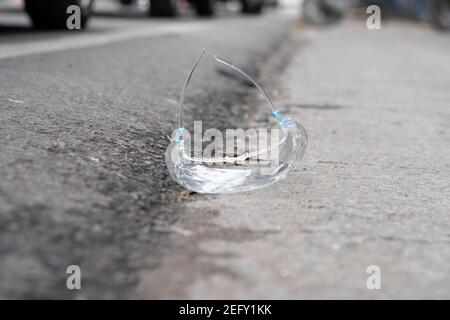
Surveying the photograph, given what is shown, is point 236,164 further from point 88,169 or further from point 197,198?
point 88,169

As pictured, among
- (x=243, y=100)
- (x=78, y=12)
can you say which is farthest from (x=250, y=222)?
(x=78, y=12)

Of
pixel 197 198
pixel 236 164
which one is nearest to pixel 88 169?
pixel 197 198

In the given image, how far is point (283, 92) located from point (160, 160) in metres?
2.09

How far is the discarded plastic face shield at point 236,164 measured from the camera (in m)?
1.99

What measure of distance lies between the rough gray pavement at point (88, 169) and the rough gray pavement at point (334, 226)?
10cm

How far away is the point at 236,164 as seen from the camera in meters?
2.28

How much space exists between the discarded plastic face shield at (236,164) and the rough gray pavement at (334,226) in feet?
0.20

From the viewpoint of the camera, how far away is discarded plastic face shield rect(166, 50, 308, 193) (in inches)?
78.4

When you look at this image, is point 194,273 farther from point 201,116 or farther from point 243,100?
point 243,100

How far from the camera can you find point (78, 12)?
629cm

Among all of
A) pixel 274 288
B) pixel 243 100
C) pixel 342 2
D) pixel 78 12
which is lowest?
pixel 274 288

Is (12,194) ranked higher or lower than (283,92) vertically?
lower

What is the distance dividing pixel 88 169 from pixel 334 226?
0.72 m

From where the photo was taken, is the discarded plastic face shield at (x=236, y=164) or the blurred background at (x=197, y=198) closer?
the blurred background at (x=197, y=198)
